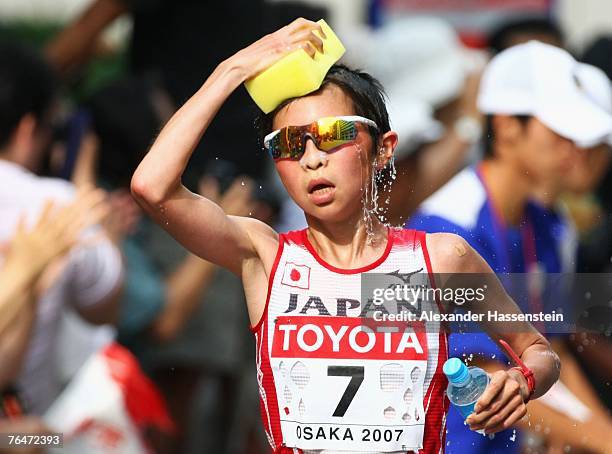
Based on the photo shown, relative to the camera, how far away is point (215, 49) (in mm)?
3168

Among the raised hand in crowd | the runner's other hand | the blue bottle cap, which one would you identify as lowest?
the raised hand in crowd

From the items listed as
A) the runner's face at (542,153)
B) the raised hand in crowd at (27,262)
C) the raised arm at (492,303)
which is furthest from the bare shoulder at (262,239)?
the raised hand in crowd at (27,262)

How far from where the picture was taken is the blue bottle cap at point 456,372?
5.96 feet

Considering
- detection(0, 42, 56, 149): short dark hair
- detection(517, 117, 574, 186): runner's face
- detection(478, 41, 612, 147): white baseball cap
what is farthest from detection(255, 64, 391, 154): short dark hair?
detection(0, 42, 56, 149): short dark hair

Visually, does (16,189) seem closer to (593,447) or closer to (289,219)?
(289,219)

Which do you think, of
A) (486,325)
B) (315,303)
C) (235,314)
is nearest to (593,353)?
(486,325)

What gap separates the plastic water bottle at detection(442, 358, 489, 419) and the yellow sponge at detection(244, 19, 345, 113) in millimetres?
441

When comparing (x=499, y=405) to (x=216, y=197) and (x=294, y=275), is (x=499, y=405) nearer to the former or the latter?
→ (x=294, y=275)

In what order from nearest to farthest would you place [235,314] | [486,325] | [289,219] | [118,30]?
[486,325] < [289,219] < [235,314] < [118,30]

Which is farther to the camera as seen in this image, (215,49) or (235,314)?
(235,314)

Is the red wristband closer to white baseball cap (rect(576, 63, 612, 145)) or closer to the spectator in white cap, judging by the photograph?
the spectator in white cap

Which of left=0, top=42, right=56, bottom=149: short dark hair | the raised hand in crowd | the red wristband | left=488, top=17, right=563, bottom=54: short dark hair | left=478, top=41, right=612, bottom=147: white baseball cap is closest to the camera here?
the red wristband

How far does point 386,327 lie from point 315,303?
10cm

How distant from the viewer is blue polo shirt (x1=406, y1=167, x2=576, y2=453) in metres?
2.02
